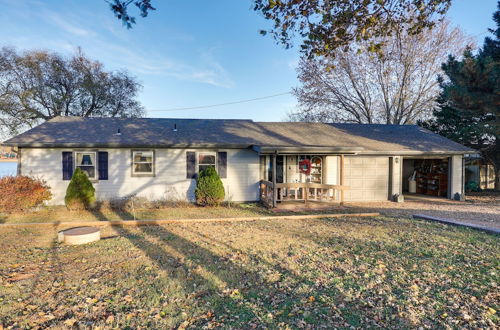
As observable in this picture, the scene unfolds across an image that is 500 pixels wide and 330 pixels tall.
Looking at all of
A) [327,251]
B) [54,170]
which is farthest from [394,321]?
[54,170]

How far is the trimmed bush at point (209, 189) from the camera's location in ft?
34.3

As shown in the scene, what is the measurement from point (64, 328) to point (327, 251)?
14.1 ft

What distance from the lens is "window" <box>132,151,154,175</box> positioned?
11.1 meters

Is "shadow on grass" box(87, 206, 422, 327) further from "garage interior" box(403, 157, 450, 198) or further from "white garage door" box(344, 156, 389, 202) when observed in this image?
"garage interior" box(403, 157, 450, 198)

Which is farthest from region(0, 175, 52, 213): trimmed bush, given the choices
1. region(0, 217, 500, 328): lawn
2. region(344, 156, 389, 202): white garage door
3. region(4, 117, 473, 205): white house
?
region(344, 156, 389, 202): white garage door

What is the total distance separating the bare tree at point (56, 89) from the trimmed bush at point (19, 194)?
54.0ft

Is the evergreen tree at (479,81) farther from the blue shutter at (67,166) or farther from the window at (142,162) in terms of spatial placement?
the blue shutter at (67,166)

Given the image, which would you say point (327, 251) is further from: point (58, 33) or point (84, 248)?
point (58, 33)

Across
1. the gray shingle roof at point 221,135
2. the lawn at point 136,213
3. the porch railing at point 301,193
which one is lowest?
the lawn at point 136,213

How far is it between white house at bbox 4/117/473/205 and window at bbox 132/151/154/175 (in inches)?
1.5

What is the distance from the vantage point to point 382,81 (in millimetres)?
21109

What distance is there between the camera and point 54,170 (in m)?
10.6

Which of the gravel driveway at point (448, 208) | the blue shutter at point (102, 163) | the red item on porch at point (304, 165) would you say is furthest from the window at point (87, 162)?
the gravel driveway at point (448, 208)

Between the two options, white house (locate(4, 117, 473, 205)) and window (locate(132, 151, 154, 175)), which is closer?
white house (locate(4, 117, 473, 205))
